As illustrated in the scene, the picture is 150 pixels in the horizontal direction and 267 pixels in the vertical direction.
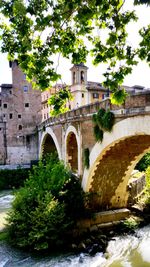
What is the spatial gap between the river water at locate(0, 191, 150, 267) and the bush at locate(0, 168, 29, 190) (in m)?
12.9

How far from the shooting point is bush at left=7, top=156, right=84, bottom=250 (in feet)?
32.1

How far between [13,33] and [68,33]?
0.83 metres

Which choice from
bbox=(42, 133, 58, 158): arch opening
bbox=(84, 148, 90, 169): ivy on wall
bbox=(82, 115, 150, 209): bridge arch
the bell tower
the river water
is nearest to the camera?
bbox=(82, 115, 150, 209): bridge arch

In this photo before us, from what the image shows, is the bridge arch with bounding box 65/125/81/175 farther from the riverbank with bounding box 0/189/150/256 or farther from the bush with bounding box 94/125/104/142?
the bush with bounding box 94/125/104/142

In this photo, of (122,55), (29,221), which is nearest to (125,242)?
Result: (29,221)

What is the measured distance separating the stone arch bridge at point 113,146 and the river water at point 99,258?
2.11 meters

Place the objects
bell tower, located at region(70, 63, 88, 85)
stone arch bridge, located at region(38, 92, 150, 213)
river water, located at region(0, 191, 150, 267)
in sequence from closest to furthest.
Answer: stone arch bridge, located at region(38, 92, 150, 213) → river water, located at region(0, 191, 150, 267) → bell tower, located at region(70, 63, 88, 85)

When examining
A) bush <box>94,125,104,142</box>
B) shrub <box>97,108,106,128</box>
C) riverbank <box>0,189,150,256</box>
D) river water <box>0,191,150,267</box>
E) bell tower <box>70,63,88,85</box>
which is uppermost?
bell tower <box>70,63,88,85</box>

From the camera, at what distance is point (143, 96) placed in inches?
303

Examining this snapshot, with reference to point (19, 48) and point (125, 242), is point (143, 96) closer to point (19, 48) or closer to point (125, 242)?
A: point (19, 48)

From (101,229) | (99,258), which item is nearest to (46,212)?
(99,258)

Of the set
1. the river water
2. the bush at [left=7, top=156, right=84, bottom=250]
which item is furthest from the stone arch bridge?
the river water

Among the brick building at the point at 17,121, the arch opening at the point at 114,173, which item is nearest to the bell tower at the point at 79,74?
the brick building at the point at 17,121

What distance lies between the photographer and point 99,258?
9523 millimetres
